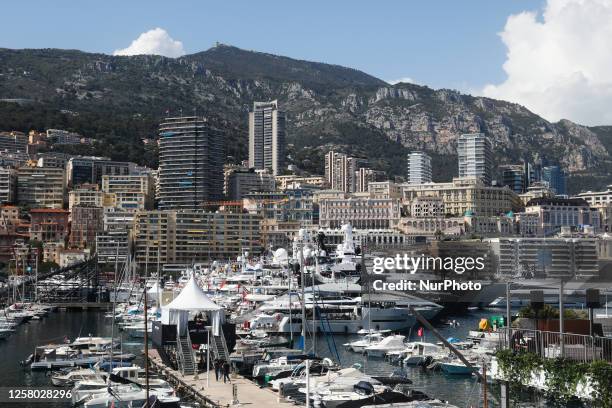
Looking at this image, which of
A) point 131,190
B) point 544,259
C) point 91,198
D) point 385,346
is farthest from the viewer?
point 131,190

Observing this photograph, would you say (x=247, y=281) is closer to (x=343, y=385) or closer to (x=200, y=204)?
(x=343, y=385)

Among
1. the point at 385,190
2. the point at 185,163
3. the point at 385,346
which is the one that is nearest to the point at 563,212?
the point at 385,190

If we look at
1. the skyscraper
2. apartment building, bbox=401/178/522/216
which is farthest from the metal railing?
apartment building, bbox=401/178/522/216

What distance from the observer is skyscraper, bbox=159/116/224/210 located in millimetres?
169375

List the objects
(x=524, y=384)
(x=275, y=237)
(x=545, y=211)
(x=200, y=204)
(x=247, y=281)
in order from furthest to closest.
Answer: (x=545, y=211), (x=200, y=204), (x=275, y=237), (x=247, y=281), (x=524, y=384)

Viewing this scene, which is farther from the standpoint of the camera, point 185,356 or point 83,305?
point 83,305

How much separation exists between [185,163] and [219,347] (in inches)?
5234

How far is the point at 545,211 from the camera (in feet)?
612

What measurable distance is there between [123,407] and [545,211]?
164m

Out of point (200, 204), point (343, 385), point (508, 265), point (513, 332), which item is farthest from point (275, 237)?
point (513, 332)

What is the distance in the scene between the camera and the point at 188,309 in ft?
131

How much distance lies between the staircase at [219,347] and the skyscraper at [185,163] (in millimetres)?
128828

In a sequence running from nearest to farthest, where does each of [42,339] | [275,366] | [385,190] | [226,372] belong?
[226,372], [275,366], [42,339], [385,190]

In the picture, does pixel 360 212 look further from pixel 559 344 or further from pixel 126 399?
pixel 559 344
